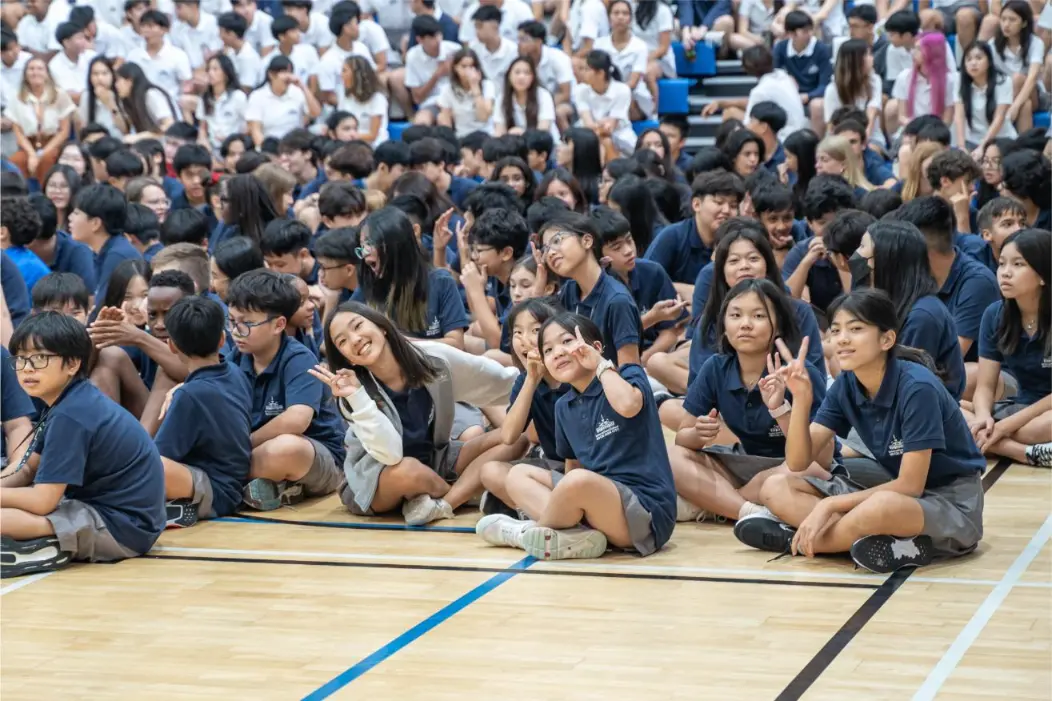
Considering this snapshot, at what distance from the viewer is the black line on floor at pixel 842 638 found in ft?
11.0

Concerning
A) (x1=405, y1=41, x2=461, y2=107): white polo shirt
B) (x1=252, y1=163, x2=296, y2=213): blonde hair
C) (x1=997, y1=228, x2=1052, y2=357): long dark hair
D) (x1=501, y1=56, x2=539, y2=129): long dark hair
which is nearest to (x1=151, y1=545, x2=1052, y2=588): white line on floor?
(x1=997, y1=228, x2=1052, y2=357): long dark hair

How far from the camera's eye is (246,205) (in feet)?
24.8

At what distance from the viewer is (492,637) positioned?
3.81m

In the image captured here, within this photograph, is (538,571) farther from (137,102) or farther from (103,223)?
(137,102)

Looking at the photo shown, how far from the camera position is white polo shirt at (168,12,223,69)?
13359 millimetres

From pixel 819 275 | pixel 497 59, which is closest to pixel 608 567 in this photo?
pixel 819 275

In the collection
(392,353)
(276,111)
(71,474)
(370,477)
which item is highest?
(276,111)

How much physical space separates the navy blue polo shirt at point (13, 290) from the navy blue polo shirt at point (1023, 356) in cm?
404

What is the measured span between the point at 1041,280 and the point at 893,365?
1504 millimetres

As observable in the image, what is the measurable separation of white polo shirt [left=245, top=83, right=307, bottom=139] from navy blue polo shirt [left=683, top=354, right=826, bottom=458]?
25.3 feet

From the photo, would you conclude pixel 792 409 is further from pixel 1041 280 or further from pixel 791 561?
pixel 1041 280

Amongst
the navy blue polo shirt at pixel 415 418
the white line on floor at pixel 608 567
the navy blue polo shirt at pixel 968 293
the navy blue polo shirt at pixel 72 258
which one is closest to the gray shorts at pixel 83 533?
the white line on floor at pixel 608 567

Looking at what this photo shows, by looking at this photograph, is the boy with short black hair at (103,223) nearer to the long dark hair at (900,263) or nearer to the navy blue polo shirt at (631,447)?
the navy blue polo shirt at (631,447)

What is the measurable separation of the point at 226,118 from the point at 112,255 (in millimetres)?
5276
